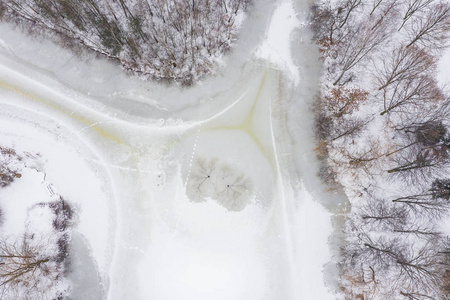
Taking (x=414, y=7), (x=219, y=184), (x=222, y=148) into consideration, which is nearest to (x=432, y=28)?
A: (x=414, y=7)

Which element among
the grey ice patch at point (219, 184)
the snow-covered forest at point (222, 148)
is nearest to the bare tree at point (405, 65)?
the snow-covered forest at point (222, 148)

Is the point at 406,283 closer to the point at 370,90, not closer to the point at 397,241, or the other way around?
the point at 397,241

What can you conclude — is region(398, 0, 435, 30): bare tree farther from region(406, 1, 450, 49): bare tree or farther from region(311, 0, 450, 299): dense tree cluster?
region(406, 1, 450, 49): bare tree

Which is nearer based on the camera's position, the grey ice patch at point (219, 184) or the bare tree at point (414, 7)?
the bare tree at point (414, 7)

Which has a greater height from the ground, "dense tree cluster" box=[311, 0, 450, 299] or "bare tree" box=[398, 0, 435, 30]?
"bare tree" box=[398, 0, 435, 30]

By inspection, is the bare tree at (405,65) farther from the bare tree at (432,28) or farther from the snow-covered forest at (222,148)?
the bare tree at (432,28)

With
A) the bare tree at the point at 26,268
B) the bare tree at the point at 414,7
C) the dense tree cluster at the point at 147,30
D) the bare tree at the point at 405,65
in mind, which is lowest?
the bare tree at the point at 26,268

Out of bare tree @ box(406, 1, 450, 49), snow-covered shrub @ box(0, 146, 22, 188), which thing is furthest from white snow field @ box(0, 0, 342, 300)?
bare tree @ box(406, 1, 450, 49)
